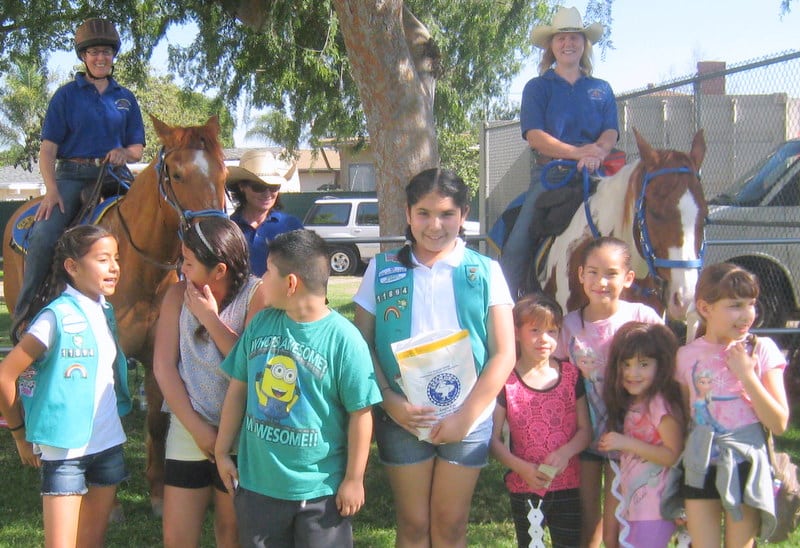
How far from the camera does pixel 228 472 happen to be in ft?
9.23

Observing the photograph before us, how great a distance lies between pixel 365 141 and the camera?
19062mm

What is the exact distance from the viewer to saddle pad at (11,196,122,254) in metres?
4.84

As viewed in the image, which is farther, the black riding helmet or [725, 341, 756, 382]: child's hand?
the black riding helmet

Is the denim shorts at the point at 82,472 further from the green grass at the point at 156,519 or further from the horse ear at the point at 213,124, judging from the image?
the horse ear at the point at 213,124

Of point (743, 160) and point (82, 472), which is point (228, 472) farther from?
point (743, 160)

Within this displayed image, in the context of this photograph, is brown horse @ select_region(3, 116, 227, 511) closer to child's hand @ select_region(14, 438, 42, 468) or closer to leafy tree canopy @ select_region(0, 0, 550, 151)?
child's hand @ select_region(14, 438, 42, 468)

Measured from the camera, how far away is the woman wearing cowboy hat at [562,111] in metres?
4.76

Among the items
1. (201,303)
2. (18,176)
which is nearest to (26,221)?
(201,303)

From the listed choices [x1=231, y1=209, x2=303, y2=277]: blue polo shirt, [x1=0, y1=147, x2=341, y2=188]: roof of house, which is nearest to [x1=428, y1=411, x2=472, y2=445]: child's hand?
[x1=231, y1=209, x2=303, y2=277]: blue polo shirt

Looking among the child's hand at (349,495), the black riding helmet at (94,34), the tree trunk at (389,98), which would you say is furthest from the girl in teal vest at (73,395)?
the tree trunk at (389,98)

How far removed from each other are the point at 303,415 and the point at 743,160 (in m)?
5.34

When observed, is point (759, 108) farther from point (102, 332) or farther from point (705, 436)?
point (102, 332)

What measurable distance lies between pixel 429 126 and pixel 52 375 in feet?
13.6

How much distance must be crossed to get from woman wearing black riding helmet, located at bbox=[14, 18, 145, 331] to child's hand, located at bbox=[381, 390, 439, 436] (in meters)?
2.86
